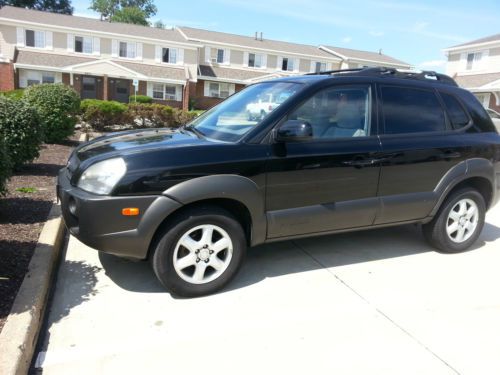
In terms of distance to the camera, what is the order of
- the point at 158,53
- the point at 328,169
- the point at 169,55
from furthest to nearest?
the point at 169,55 < the point at 158,53 < the point at 328,169

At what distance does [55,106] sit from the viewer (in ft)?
32.9

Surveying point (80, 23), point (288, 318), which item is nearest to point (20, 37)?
point (80, 23)

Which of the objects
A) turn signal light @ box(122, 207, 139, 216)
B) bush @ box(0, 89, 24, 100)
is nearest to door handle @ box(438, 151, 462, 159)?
turn signal light @ box(122, 207, 139, 216)

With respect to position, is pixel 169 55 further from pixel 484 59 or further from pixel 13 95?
pixel 13 95

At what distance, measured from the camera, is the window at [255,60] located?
41000mm

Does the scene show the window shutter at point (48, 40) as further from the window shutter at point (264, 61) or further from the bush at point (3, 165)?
the bush at point (3, 165)

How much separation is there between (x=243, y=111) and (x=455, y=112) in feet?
7.85

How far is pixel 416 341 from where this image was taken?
3.23 m

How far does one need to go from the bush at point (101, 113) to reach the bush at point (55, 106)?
14.9 ft

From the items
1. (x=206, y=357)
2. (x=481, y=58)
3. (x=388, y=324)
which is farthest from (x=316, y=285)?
(x=481, y=58)

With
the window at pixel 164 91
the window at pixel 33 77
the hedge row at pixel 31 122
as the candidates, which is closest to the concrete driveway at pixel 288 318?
the hedge row at pixel 31 122

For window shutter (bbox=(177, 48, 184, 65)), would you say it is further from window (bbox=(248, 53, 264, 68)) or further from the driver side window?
the driver side window

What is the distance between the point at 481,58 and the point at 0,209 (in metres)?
A: 42.6

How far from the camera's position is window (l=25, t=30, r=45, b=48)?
33.3m
